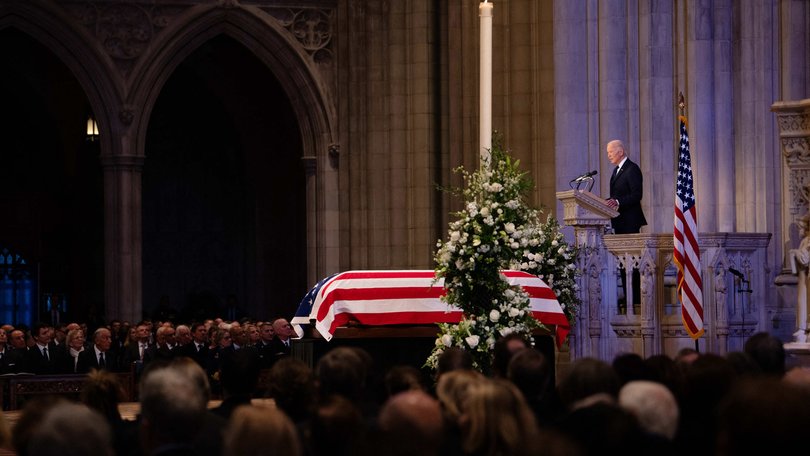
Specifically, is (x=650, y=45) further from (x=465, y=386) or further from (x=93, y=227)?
(x=93, y=227)

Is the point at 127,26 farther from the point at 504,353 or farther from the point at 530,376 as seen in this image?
the point at 530,376

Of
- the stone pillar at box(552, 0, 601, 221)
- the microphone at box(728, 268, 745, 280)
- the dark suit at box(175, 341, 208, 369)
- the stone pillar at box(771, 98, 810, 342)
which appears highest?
the stone pillar at box(552, 0, 601, 221)

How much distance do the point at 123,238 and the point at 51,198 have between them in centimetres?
631

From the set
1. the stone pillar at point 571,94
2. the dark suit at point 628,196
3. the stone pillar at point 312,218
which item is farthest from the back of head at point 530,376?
the stone pillar at point 312,218

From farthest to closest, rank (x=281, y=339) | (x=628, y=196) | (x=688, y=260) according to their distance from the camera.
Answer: (x=281, y=339), (x=628, y=196), (x=688, y=260)

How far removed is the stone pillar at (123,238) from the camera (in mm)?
19938

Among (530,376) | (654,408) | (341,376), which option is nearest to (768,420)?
(654,408)

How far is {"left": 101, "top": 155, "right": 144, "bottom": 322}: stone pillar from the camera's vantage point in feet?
65.4

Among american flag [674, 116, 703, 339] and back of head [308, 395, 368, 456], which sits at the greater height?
american flag [674, 116, 703, 339]

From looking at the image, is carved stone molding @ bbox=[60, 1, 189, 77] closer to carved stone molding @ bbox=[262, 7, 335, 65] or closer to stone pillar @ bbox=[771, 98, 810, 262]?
carved stone molding @ bbox=[262, 7, 335, 65]

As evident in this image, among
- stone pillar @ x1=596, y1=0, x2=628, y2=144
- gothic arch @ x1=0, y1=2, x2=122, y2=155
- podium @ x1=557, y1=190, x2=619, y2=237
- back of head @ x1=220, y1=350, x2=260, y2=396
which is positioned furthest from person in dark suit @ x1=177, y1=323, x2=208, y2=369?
back of head @ x1=220, y1=350, x2=260, y2=396

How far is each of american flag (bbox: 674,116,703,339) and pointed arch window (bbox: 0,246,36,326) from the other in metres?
16.2

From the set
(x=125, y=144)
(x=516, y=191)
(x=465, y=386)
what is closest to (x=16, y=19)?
(x=125, y=144)

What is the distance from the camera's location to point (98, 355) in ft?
51.0
